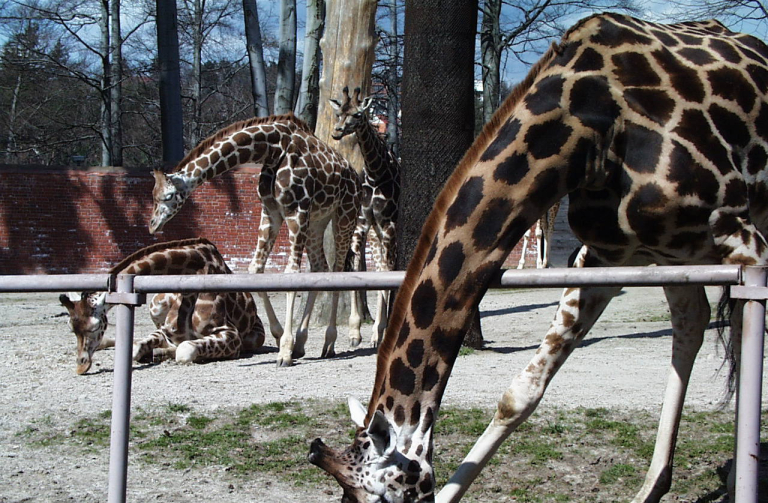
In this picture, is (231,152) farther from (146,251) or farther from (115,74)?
(115,74)

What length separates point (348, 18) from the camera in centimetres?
1126

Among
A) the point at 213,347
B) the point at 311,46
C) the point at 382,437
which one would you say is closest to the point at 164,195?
the point at 213,347

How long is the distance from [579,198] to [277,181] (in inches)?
216

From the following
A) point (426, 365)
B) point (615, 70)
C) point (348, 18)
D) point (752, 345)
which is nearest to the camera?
point (752, 345)

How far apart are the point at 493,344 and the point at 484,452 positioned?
598 centimetres

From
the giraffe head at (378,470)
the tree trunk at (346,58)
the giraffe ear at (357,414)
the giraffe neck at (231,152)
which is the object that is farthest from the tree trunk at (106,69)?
the giraffe head at (378,470)

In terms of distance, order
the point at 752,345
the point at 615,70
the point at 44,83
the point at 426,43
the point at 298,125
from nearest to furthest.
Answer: the point at 752,345, the point at 615,70, the point at 426,43, the point at 298,125, the point at 44,83

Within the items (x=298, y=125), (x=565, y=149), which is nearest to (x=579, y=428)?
(x=565, y=149)

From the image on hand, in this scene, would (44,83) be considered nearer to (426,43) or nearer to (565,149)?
(426,43)

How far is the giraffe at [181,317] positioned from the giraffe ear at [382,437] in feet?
17.9

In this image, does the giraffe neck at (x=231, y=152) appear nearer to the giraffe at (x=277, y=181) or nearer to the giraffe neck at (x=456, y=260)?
the giraffe at (x=277, y=181)

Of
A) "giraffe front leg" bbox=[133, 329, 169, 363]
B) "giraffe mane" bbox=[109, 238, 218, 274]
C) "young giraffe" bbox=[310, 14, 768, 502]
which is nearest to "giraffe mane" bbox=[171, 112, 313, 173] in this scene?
"giraffe mane" bbox=[109, 238, 218, 274]

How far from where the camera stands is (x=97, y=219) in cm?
2011

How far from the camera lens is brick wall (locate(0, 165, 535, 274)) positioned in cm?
1989
